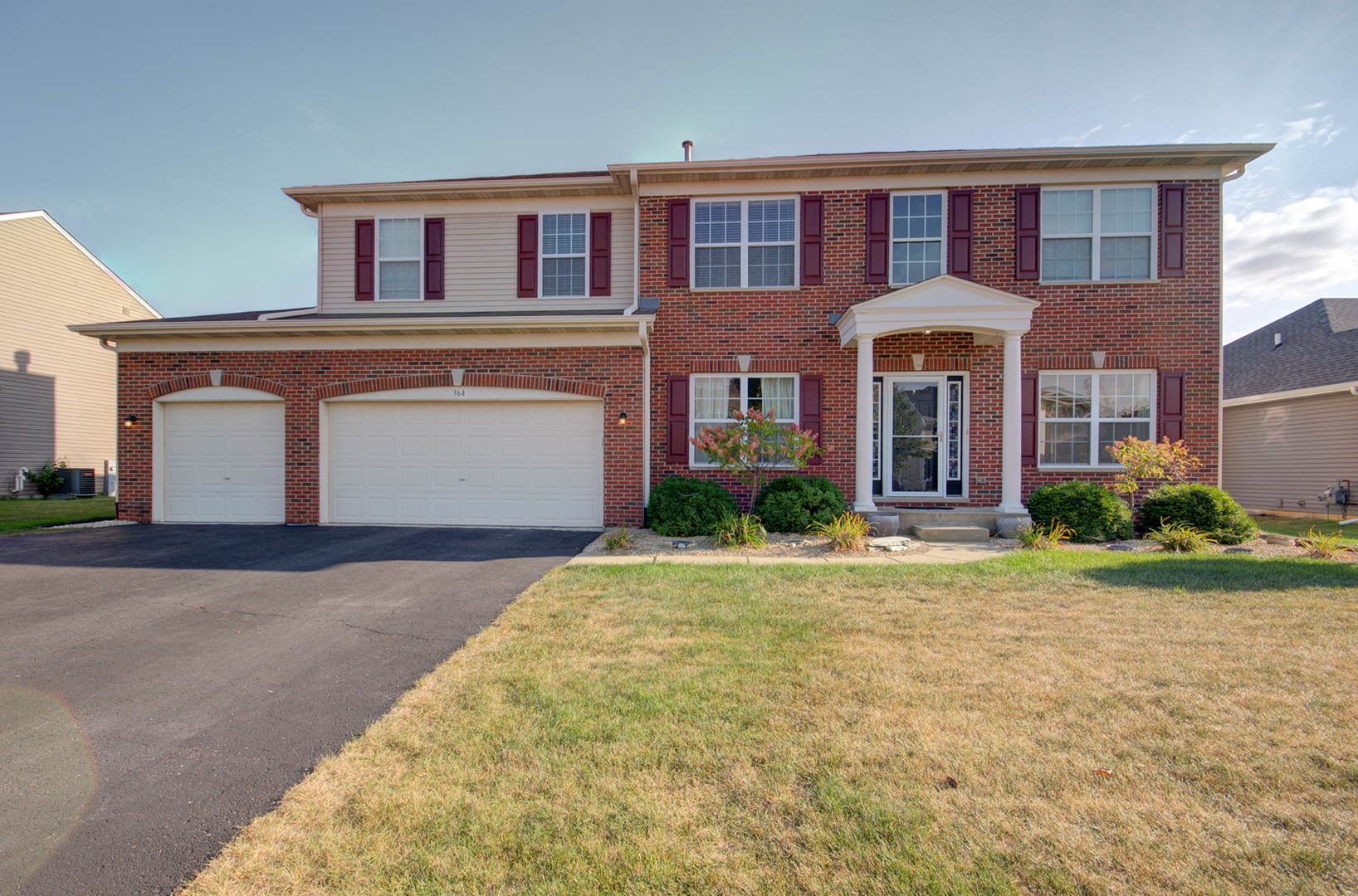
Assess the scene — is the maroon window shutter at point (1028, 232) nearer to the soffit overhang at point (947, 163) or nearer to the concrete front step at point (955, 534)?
the soffit overhang at point (947, 163)

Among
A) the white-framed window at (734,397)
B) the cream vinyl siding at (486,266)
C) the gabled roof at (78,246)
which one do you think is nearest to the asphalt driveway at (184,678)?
the white-framed window at (734,397)

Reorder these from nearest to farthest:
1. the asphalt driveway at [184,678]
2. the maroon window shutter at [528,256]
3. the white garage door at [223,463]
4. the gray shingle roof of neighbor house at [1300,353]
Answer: the asphalt driveway at [184,678], the white garage door at [223,463], the maroon window shutter at [528,256], the gray shingle roof of neighbor house at [1300,353]

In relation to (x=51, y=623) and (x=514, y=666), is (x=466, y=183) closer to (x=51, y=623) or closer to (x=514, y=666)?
(x=51, y=623)

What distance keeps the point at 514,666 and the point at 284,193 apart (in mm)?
11868

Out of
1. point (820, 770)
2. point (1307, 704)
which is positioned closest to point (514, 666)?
point (820, 770)

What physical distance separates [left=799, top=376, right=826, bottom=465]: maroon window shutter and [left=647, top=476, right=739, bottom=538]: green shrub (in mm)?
2100

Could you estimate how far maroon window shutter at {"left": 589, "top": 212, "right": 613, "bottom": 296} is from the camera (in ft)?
37.5

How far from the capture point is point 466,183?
448 inches

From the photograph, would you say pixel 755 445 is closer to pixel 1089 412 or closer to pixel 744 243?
pixel 744 243

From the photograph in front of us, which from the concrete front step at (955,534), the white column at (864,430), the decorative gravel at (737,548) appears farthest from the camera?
the white column at (864,430)

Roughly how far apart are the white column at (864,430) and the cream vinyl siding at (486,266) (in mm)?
4555

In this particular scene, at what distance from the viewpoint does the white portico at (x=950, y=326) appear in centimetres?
941

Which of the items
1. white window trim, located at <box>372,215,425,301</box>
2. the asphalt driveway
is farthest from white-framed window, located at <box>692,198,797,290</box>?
the asphalt driveway

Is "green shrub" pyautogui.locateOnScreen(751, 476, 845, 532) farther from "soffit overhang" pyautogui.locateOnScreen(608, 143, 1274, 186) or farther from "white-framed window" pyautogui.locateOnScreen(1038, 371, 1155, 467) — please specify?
"soffit overhang" pyautogui.locateOnScreen(608, 143, 1274, 186)
